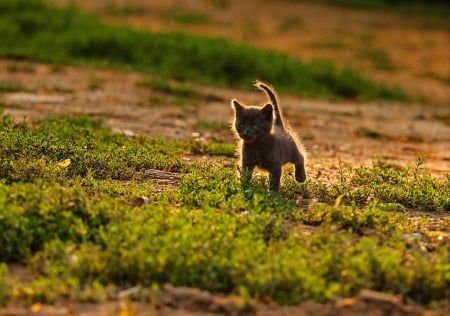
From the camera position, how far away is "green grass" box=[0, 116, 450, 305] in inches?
225

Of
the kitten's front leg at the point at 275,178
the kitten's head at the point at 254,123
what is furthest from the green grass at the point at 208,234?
the kitten's head at the point at 254,123

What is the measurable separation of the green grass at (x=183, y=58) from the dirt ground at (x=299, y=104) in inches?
30.6

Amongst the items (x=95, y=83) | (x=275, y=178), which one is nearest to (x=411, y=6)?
(x=95, y=83)

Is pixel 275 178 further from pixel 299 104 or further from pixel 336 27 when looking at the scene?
pixel 336 27

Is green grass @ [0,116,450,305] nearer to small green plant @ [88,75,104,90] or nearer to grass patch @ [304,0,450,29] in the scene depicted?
small green plant @ [88,75,104,90]

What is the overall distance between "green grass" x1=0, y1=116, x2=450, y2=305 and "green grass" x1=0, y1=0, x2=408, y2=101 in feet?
29.7

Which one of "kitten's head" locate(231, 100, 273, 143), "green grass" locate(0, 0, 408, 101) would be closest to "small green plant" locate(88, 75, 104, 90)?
"green grass" locate(0, 0, 408, 101)

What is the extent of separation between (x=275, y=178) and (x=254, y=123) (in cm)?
53

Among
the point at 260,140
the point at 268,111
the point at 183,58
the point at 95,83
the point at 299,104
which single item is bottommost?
the point at 299,104

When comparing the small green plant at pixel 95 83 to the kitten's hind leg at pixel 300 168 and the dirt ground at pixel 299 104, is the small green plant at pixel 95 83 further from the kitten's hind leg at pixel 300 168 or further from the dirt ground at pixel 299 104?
the kitten's hind leg at pixel 300 168

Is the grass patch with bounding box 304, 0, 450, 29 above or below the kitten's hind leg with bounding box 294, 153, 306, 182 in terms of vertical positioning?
above

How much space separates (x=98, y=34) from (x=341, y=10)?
46.0ft

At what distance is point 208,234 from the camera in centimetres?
622

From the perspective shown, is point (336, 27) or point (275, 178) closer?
point (275, 178)
